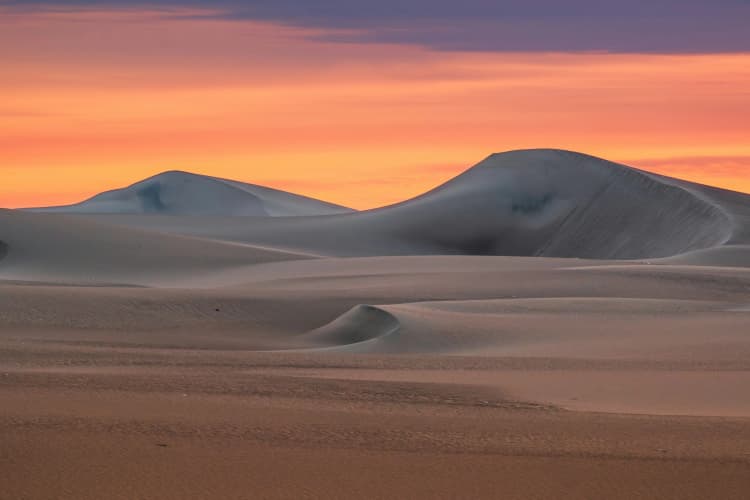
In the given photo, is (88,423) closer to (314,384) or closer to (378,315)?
(314,384)

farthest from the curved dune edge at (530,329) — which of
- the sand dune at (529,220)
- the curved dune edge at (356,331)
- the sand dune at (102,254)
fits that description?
the sand dune at (529,220)

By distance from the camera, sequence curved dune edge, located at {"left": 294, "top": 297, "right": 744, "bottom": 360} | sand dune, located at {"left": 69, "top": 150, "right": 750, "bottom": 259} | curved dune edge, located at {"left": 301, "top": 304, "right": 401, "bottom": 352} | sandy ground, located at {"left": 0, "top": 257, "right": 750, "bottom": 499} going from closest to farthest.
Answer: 1. sandy ground, located at {"left": 0, "top": 257, "right": 750, "bottom": 499}
2. curved dune edge, located at {"left": 294, "top": 297, "right": 744, "bottom": 360}
3. curved dune edge, located at {"left": 301, "top": 304, "right": 401, "bottom": 352}
4. sand dune, located at {"left": 69, "top": 150, "right": 750, "bottom": 259}

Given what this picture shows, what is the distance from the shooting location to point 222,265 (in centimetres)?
6644

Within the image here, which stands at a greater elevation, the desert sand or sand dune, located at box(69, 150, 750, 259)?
sand dune, located at box(69, 150, 750, 259)

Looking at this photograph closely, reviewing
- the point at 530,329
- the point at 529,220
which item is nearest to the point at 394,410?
the point at 530,329

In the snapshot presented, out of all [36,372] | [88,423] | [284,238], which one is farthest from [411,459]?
[284,238]

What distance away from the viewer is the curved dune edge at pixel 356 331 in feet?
92.7

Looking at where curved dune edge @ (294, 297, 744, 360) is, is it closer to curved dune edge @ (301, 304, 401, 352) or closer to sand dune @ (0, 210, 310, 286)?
curved dune edge @ (301, 304, 401, 352)

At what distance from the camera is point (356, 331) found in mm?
30266

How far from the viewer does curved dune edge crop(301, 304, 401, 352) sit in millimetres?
28266

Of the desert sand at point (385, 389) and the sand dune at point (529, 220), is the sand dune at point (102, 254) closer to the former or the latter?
the desert sand at point (385, 389)

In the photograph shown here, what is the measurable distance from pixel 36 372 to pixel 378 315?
50.3ft

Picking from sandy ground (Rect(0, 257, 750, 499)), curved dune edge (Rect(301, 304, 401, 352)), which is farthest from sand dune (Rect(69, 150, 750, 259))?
sandy ground (Rect(0, 257, 750, 499))

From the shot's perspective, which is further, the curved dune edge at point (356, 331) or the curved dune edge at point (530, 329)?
the curved dune edge at point (356, 331)
